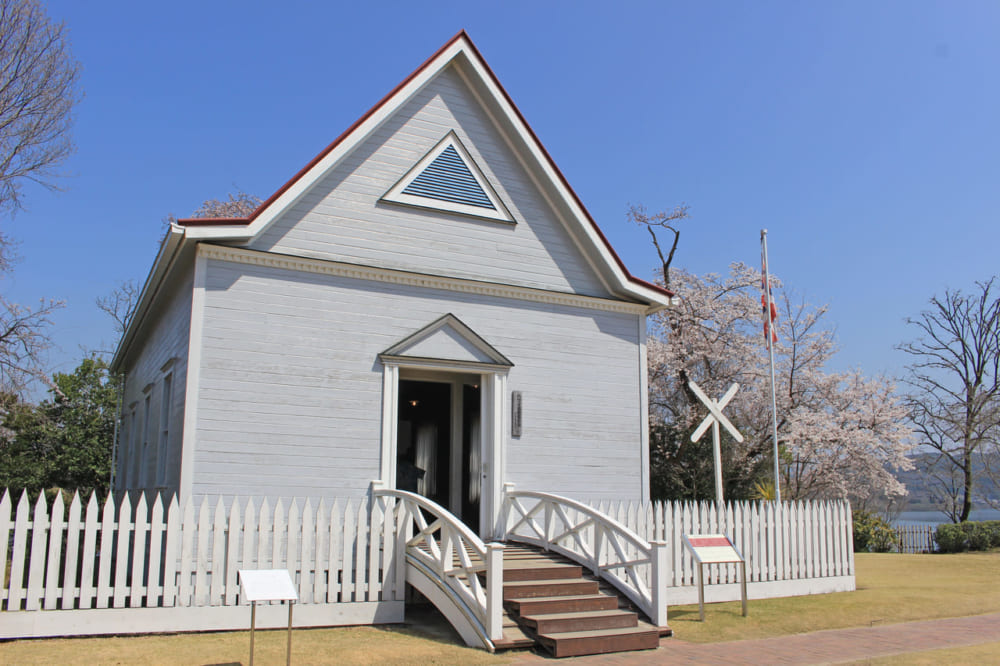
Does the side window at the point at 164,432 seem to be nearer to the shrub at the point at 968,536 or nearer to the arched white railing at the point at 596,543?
the arched white railing at the point at 596,543

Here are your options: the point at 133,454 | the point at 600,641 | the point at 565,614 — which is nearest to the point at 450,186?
the point at 565,614

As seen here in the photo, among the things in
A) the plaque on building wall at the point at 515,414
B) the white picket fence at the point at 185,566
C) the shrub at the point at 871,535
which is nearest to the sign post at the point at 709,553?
the plaque on building wall at the point at 515,414

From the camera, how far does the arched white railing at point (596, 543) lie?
10.1 metres

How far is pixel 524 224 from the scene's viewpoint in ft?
46.6

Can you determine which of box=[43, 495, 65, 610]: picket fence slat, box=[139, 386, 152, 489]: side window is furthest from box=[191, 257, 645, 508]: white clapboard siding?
box=[139, 386, 152, 489]: side window

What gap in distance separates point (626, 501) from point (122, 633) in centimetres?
831

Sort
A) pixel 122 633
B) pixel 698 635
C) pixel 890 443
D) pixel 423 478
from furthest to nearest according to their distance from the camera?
1. pixel 890 443
2. pixel 423 478
3. pixel 698 635
4. pixel 122 633

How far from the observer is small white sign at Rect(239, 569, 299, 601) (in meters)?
7.03

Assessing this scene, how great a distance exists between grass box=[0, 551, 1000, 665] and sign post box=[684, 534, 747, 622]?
0.38 meters

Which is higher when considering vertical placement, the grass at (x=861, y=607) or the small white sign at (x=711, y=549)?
the small white sign at (x=711, y=549)

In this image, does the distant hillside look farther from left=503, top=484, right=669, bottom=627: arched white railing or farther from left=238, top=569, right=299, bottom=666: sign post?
left=238, top=569, right=299, bottom=666: sign post

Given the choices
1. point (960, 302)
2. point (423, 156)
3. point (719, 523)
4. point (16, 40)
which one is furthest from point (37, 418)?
point (960, 302)

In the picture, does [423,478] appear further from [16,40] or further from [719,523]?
[16,40]

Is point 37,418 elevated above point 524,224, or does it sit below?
below
